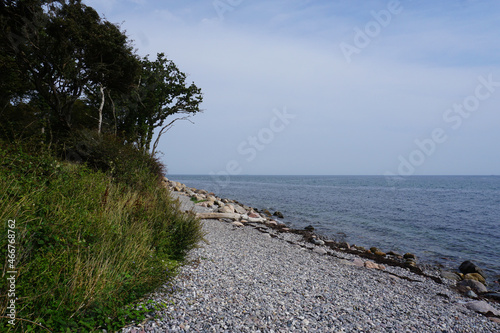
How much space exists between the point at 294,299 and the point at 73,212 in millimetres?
4362

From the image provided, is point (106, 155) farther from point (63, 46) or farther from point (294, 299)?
point (294, 299)

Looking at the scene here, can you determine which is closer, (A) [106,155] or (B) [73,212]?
(B) [73,212]

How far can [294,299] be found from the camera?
5191 millimetres

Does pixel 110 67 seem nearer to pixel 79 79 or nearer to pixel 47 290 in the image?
pixel 79 79

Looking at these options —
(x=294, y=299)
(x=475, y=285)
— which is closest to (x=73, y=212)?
(x=294, y=299)

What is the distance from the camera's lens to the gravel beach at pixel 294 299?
413 centimetres

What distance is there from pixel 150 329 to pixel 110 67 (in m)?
17.5

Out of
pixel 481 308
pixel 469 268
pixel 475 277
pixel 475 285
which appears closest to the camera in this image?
pixel 481 308

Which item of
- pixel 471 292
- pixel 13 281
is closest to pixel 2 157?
pixel 13 281

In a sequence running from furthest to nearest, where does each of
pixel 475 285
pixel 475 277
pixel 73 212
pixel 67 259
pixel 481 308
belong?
1. pixel 475 277
2. pixel 475 285
3. pixel 481 308
4. pixel 73 212
5. pixel 67 259

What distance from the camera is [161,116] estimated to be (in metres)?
26.7

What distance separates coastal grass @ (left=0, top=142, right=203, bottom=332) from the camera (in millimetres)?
3100

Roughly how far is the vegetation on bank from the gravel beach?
0.58 metres

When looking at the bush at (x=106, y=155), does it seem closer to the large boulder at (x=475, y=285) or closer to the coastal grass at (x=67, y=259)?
the coastal grass at (x=67, y=259)
